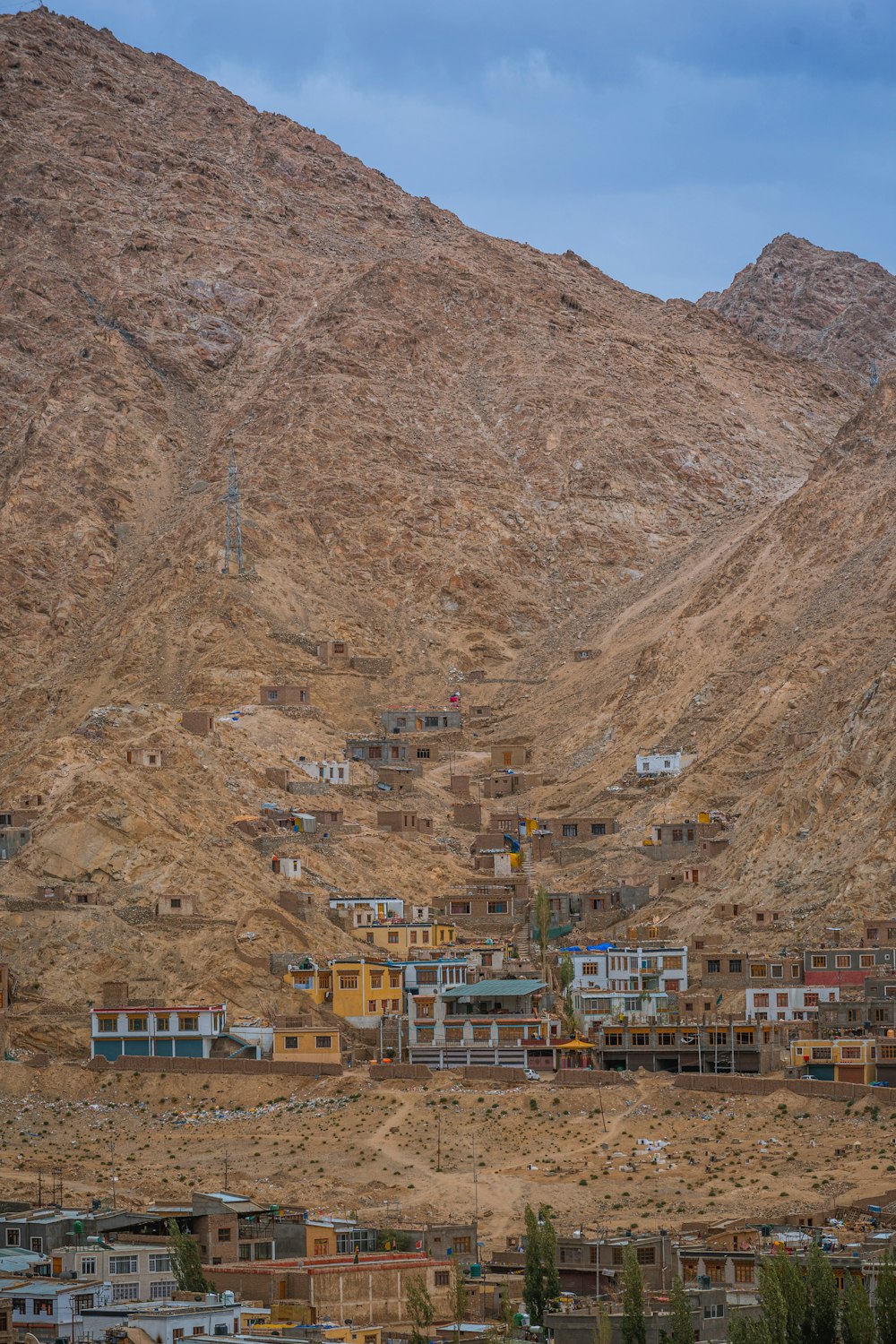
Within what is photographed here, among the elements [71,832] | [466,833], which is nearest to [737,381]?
[466,833]

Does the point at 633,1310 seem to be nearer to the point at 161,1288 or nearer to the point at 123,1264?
the point at 161,1288

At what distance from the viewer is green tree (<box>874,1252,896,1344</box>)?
178 feet

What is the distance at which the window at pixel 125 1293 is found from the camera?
59.3 m

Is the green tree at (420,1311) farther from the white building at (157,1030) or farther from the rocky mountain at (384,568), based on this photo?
the rocky mountain at (384,568)

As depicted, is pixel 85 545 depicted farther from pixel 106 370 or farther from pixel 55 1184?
pixel 55 1184

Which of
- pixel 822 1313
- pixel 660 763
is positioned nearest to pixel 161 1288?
pixel 822 1313

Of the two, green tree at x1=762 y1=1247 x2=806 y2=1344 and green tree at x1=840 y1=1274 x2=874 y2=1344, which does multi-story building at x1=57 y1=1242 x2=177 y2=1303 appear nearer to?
green tree at x1=762 y1=1247 x2=806 y2=1344

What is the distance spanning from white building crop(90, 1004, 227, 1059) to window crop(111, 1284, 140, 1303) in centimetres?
3050

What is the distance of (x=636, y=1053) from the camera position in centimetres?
8825

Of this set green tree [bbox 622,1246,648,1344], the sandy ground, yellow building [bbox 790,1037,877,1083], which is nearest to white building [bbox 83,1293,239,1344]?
green tree [bbox 622,1246,648,1344]

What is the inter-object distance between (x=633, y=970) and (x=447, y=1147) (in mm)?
16702

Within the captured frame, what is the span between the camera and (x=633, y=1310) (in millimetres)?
56156

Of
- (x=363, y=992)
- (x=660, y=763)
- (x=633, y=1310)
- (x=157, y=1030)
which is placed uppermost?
(x=660, y=763)

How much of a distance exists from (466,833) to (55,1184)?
44.9 m
